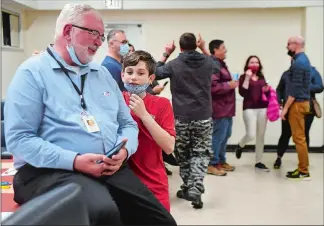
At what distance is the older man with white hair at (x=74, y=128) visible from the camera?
1.24 m

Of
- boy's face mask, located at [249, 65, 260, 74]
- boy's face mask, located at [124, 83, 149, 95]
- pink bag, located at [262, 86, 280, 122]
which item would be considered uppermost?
boy's face mask, located at [249, 65, 260, 74]

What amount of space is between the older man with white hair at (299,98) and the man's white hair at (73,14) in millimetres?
3098

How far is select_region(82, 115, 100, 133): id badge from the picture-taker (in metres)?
1.30

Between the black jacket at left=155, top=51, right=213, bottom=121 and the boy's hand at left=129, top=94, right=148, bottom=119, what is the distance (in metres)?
1.78

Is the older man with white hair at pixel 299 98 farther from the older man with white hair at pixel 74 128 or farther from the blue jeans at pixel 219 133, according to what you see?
the older man with white hair at pixel 74 128

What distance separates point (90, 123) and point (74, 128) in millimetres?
61

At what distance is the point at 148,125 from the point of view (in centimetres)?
157

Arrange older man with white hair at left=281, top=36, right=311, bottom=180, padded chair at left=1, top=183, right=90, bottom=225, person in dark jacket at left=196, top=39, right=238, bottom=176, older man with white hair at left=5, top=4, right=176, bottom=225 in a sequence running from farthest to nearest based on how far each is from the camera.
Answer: person in dark jacket at left=196, top=39, right=238, bottom=176
older man with white hair at left=281, top=36, right=311, bottom=180
older man with white hair at left=5, top=4, right=176, bottom=225
padded chair at left=1, top=183, right=90, bottom=225

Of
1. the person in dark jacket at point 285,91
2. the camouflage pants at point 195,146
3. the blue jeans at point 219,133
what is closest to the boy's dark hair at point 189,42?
the camouflage pants at point 195,146

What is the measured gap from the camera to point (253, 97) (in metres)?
4.65

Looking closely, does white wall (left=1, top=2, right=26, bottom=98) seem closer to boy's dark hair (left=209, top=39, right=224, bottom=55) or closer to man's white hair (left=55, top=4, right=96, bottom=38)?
boy's dark hair (left=209, top=39, right=224, bottom=55)

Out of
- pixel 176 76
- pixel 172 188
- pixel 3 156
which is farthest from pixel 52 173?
pixel 172 188

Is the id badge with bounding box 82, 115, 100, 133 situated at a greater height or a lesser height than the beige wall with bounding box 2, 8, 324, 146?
lesser

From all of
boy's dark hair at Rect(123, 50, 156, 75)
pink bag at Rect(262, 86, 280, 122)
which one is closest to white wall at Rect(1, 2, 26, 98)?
pink bag at Rect(262, 86, 280, 122)
